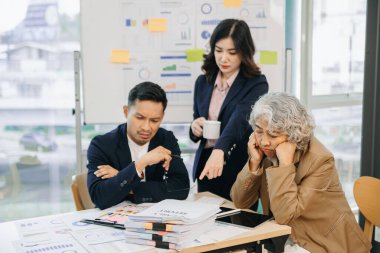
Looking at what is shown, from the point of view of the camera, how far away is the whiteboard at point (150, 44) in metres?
2.94

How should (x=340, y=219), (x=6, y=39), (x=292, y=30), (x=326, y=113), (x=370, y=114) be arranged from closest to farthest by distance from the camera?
1. (x=340, y=219)
2. (x=6, y=39)
3. (x=370, y=114)
4. (x=292, y=30)
5. (x=326, y=113)

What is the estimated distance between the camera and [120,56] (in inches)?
117

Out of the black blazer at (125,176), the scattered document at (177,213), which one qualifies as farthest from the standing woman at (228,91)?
the scattered document at (177,213)

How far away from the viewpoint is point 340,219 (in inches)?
76.0

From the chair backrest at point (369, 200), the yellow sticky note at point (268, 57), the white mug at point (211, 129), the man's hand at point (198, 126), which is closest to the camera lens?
the chair backrest at point (369, 200)

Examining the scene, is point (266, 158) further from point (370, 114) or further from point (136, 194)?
point (370, 114)

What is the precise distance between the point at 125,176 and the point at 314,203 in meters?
0.81

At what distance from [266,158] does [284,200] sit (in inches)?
12.7

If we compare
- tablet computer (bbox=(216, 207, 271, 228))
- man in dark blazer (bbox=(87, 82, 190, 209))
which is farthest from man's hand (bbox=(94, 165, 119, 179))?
tablet computer (bbox=(216, 207, 271, 228))

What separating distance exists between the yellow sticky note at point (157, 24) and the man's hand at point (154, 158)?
4.05ft

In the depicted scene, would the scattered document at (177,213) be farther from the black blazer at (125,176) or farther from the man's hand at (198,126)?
the man's hand at (198,126)

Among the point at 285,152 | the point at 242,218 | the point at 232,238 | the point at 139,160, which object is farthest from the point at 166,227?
the point at 285,152

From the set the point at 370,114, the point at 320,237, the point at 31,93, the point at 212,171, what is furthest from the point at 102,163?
the point at 370,114

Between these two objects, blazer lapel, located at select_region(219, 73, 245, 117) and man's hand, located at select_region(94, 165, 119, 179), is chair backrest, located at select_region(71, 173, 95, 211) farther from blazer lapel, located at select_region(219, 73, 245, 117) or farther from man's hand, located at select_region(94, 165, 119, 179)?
blazer lapel, located at select_region(219, 73, 245, 117)
